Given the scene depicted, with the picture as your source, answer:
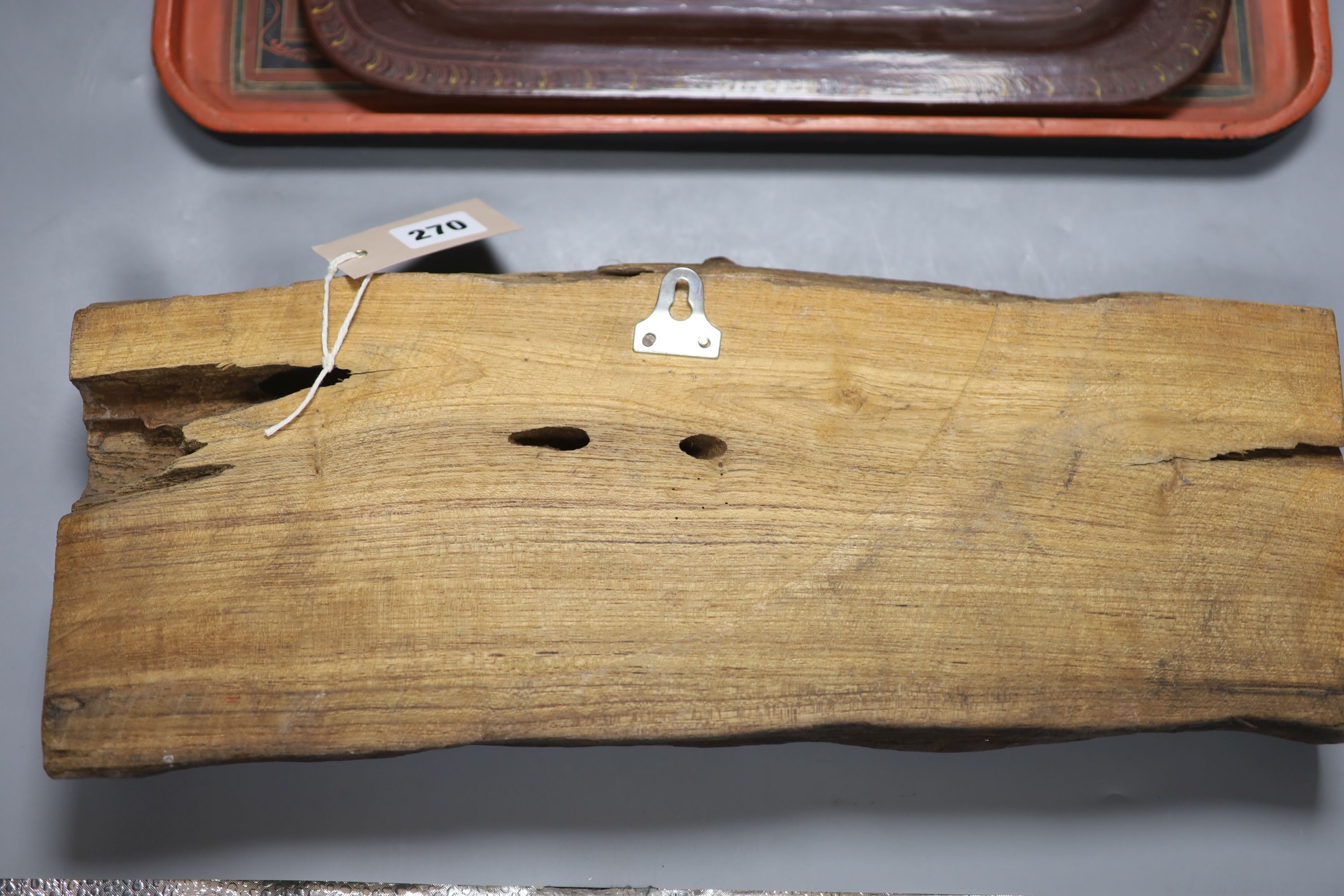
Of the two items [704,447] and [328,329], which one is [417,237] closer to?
[328,329]

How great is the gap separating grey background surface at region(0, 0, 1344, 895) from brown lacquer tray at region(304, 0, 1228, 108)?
8 centimetres

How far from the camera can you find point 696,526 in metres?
0.83

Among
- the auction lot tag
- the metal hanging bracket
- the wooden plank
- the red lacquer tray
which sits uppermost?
the red lacquer tray

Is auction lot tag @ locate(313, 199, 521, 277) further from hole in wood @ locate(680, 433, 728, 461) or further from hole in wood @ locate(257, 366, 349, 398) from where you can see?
hole in wood @ locate(680, 433, 728, 461)

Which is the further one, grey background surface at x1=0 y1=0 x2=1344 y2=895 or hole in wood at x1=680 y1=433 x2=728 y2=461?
grey background surface at x1=0 y1=0 x2=1344 y2=895

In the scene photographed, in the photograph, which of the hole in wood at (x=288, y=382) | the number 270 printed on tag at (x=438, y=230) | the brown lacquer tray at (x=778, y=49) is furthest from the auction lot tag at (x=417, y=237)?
the brown lacquer tray at (x=778, y=49)

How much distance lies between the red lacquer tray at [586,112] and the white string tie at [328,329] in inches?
11.5

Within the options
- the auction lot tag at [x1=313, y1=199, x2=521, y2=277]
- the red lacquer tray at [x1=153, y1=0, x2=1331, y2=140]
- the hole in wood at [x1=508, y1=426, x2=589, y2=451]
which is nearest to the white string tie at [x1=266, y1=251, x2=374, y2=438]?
the auction lot tag at [x1=313, y1=199, x2=521, y2=277]

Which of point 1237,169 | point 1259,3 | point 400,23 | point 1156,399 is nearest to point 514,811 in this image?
point 1156,399

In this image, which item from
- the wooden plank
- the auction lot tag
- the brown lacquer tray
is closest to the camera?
the wooden plank

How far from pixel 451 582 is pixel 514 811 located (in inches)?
12.6

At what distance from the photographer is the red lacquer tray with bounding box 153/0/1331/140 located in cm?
110

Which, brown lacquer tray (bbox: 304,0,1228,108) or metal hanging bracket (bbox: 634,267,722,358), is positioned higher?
brown lacquer tray (bbox: 304,0,1228,108)

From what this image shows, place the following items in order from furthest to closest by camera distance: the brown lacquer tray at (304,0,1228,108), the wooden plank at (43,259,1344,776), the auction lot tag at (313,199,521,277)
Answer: the brown lacquer tray at (304,0,1228,108) → the auction lot tag at (313,199,521,277) → the wooden plank at (43,259,1344,776)
